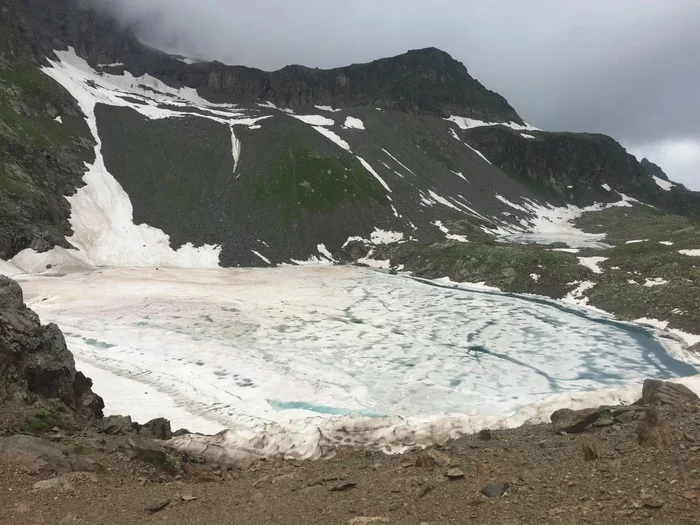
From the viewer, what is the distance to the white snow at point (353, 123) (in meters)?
124

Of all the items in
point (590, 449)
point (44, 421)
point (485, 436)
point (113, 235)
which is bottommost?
point (44, 421)

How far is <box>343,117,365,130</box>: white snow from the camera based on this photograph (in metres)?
124

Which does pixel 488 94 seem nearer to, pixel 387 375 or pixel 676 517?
pixel 387 375

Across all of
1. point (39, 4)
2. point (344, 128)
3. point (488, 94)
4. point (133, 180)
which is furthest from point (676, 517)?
point (39, 4)

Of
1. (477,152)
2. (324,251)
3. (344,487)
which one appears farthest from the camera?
(477,152)

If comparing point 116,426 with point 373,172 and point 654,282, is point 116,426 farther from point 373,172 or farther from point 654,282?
point 373,172

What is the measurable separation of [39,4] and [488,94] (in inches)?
8166

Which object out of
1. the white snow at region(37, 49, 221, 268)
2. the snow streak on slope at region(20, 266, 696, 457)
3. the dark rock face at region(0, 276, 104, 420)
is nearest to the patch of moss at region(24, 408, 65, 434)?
the dark rock face at region(0, 276, 104, 420)

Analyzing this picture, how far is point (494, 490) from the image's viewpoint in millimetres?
7891

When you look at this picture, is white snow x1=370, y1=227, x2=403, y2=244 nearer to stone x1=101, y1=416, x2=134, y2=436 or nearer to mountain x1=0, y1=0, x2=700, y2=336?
Result: mountain x1=0, y1=0, x2=700, y2=336

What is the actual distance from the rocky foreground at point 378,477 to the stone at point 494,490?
1.4 inches

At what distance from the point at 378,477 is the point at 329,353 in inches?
702

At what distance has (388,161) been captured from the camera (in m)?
104

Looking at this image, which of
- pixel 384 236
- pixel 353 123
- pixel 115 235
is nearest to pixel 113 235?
pixel 115 235
